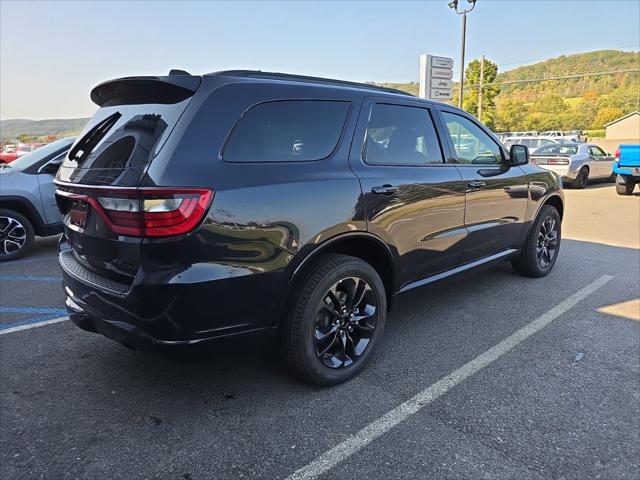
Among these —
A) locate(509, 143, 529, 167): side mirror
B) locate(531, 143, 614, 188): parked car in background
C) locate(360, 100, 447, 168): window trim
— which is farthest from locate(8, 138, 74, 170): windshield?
locate(531, 143, 614, 188): parked car in background

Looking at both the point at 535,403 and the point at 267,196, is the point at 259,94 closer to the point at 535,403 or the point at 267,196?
the point at 267,196

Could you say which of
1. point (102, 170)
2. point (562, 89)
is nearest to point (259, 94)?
point (102, 170)

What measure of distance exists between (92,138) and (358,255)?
184 centimetres

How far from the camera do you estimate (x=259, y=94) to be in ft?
8.30

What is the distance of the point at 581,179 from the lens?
1523 centimetres

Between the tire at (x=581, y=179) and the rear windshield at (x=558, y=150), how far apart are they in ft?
2.25

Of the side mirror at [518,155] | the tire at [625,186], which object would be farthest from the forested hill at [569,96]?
the side mirror at [518,155]

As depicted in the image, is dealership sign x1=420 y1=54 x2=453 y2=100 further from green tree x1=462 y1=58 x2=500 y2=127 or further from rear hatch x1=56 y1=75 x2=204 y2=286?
green tree x1=462 y1=58 x2=500 y2=127

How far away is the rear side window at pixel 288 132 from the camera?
241cm

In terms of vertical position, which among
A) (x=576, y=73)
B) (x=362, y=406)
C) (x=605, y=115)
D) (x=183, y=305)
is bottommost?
(x=362, y=406)

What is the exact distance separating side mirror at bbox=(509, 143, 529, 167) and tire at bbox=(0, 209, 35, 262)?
6031 mm

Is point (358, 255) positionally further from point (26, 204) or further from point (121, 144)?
point (26, 204)

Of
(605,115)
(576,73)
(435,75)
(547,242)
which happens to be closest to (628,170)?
(435,75)

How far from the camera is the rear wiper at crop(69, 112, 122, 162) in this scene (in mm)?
2719
